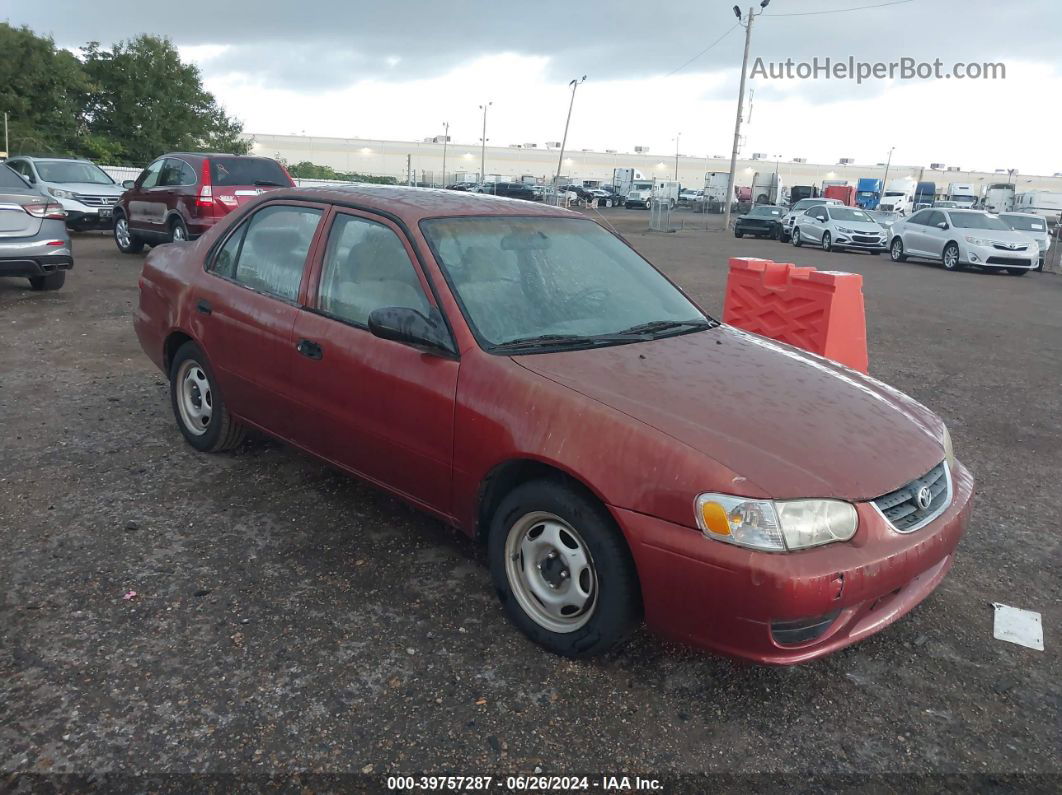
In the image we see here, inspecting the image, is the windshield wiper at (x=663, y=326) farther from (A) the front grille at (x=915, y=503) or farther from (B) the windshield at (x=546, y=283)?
(A) the front grille at (x=915, y=503)

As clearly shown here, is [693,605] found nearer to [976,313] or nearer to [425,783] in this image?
[425,783]

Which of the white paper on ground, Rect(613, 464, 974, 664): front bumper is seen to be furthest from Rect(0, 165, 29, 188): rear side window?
the white paper on ground

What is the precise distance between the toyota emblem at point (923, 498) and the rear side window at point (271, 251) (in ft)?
9.27

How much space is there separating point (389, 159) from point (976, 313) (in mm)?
81716

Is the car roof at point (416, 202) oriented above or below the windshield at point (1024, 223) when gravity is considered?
below

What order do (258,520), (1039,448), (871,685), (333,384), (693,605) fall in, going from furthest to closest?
(1039,448), (258,520), (333,384), (871,685), (693,605)

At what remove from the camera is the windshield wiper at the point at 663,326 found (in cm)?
365

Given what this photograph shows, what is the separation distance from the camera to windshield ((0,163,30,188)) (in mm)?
9437

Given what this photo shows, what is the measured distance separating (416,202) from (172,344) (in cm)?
201

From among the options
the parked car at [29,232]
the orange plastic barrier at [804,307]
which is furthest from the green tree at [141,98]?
the orange plastic barrier at [804,307]

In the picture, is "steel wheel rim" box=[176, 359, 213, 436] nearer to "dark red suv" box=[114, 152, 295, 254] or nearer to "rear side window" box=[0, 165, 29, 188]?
"rear side window" box=[0, 165, 29, 188]

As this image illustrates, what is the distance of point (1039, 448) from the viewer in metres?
5.97

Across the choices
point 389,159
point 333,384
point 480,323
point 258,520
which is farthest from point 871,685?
point 389,159

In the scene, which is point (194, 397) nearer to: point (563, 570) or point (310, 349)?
point (310, 349)
